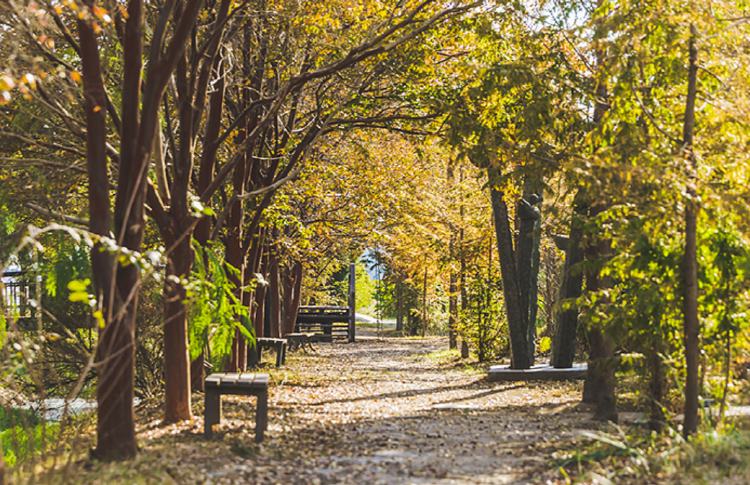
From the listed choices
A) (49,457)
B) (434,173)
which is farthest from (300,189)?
(49,457)

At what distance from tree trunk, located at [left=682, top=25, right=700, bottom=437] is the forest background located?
2 centimetres

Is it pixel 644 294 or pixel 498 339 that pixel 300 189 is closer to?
pixel 498 339

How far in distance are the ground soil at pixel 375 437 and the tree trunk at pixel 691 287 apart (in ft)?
3.68

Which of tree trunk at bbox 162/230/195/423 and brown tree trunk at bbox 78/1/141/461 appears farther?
tree trunk at bbox 162/230/195/423

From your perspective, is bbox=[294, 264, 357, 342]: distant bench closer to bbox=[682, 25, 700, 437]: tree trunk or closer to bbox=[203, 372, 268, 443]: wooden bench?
bbox=[203, 372, 268, 443]: wooden bench

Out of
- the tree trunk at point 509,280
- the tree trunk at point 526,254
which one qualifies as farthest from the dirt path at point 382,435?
the tree trunk at point 526,254

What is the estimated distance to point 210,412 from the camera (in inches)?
235

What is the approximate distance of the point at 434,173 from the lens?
18.1m

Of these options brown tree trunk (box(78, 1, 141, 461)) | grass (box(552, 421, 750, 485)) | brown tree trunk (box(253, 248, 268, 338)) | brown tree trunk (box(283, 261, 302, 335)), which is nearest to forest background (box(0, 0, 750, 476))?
brown tree trunk (box(78, 1, 141, 461))

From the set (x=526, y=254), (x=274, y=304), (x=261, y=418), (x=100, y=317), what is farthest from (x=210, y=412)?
(x=274, y=304)

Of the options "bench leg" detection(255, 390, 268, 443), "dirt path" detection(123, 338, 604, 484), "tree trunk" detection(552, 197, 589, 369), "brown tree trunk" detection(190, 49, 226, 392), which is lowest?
"dirt path" detection(123, 338, 604, 484)

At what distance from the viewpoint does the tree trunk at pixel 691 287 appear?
16.1 ft

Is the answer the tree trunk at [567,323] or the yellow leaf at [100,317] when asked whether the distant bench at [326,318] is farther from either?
the yellow leaf at [100,317]

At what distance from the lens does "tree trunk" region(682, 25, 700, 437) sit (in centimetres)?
491
